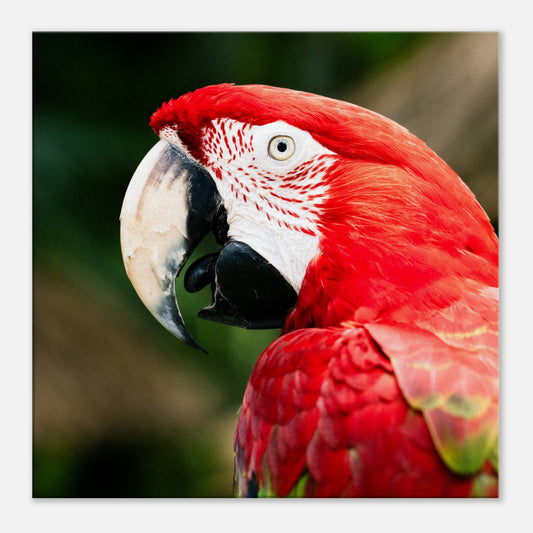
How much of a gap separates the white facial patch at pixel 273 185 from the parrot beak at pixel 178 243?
2 cm

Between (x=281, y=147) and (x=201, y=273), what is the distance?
0.92 ft

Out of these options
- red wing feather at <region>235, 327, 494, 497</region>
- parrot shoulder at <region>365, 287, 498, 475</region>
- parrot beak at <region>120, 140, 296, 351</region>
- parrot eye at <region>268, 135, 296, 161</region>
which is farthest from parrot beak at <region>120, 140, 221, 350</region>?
parrot shoulder at <region>365, 287, 498, 475</region>

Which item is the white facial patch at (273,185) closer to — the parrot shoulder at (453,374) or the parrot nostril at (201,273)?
the parrot nostril at (201,273)

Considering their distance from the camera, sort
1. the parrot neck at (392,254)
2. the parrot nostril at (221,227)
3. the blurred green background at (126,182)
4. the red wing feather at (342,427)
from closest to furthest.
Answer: the red wing feather at (342,427) → the parrot neck at (392,254) → the parrot nostril at (221,227) → the blurred green background at (126,182)

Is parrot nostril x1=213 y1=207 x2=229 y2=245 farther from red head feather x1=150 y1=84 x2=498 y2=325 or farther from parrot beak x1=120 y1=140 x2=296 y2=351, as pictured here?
red head feather x1=150 y1=84 x2=498 y2=325

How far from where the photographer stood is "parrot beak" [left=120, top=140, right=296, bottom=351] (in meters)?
1.19

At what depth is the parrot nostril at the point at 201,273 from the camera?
4.10 ft

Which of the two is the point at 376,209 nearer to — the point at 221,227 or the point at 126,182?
the point at 221,227

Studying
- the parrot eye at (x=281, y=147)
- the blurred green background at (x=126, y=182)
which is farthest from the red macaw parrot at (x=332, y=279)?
the blurred green background at (x=126, y=182)

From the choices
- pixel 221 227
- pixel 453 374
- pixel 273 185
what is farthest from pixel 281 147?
pixel 453 374

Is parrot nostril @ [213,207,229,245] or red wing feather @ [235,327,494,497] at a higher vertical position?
parrot nostril @ [213,207,229,245]

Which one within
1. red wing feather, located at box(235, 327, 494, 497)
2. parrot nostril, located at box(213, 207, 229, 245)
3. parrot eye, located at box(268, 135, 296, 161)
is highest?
parrot eye, located at box(268, 135, 296, 161)
